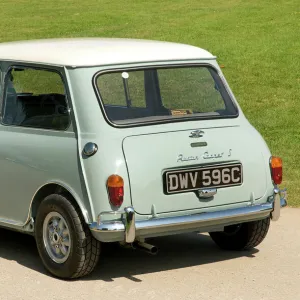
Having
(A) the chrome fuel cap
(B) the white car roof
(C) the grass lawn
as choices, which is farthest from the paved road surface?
(C) the grass lawn

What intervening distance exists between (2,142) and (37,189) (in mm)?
598

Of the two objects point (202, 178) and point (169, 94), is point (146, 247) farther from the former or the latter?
point (169, 94)

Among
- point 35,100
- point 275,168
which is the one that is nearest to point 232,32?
point 35,100

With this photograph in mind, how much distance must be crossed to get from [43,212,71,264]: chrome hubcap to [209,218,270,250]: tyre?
60.6 inches

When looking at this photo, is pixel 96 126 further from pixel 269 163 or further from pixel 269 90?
pixel 269 90

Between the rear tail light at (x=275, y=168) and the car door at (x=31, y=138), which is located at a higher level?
the car door at (x=31, y=138)

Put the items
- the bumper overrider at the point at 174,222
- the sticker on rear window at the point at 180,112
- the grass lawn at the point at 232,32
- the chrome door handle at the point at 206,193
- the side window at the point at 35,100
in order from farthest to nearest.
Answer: the grass lawn at the point at 232,32 → the sticker on rear window at the point at 180,112 → the side window at the point at 35,100 → the chrome door handle at the point at 206,193 → the bumper overrider at the point at 174,222

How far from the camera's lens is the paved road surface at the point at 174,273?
6.90 meters

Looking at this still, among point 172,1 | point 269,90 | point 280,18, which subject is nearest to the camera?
point 269,90

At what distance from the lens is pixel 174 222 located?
7043 millimetres

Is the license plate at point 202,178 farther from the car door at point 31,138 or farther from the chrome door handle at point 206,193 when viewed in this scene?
the car door at point 31,138

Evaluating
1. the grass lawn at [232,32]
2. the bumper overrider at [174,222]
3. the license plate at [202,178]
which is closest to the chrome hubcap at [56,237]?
the bumper overrider at [174,222]

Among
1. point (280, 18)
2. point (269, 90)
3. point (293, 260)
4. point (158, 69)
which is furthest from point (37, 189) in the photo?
point (280, 18)

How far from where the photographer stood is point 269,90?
18906 millimetres
